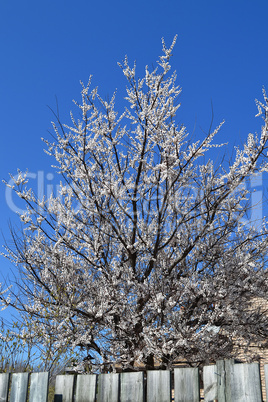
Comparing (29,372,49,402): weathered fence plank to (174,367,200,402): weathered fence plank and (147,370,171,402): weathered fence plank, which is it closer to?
(147,370,171,402): weathered fence plank

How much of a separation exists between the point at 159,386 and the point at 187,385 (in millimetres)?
278

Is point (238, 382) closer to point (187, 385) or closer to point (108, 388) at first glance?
point (187, 385)

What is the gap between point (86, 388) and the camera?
4062 mm

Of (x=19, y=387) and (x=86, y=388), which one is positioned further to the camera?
(x=19, y=387)

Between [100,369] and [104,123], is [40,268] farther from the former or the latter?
[104,123]

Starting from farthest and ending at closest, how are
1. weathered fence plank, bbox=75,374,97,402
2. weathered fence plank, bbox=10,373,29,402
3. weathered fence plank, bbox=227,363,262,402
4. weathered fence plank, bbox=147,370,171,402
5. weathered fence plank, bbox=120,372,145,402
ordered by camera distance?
1. weathered fence plank, bbox=10,373,29,402
2. weathered fence plank, bbox=75,374,97,402
3. weathered fence plank, bbox=120,372,145,402
4. weathered fence plank, bbox=147,370,171,402
5. weathered fence plank, bbox=227,363,262,402

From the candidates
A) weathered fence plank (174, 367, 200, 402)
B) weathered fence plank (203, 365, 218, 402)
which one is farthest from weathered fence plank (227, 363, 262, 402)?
weathered fence plank (174, 367, 200, 402)

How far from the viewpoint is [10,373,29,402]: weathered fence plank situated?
14.4 feet

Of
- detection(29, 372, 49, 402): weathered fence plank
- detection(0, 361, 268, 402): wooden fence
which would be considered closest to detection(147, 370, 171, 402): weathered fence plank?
detection(0, 361, 268, 402): wooden fence

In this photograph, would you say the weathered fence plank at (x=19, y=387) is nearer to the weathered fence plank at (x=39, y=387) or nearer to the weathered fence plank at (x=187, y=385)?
the weathered fence plank at (x=39, y=387)

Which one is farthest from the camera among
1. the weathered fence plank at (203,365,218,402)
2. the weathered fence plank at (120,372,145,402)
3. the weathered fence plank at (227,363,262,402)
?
the weathered fence plank at (120,372,145,402)

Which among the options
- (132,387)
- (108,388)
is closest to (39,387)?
(108,388)

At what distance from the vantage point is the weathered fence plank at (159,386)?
12.1ft

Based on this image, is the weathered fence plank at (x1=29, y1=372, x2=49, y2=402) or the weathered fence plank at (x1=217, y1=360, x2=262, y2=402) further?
the weathered fence plank at (x1=29, y1=372, x2=49, y2=402)
